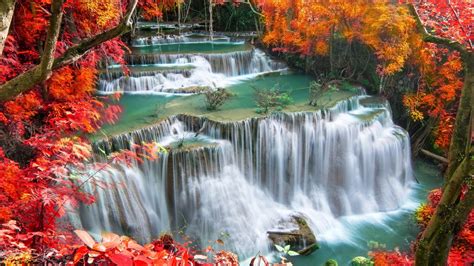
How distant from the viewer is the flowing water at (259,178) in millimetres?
8812

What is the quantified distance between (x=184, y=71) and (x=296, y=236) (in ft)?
27.4

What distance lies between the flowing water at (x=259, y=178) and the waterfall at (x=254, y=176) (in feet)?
0.09

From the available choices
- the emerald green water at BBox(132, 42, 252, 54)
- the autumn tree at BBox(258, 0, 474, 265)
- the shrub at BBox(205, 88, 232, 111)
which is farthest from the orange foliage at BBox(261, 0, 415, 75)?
the shrub at BBox(205, 88, 232, 111)

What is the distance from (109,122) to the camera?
10055 mm

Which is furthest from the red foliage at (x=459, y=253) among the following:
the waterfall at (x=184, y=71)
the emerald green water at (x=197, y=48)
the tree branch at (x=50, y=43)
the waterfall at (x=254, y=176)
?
the emerald green water at (x=197, y=48)

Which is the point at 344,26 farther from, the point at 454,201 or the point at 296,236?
the point at 454,201

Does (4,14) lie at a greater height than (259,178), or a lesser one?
greater

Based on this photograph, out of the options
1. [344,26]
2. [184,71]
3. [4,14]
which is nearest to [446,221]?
[4,14]

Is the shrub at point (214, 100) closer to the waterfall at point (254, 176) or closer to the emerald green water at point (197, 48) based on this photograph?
the waterfall at point (254, 176)

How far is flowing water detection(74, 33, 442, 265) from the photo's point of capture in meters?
8.81

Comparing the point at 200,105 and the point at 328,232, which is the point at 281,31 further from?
the point at 328,232

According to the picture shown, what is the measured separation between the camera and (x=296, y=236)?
888 centimetres

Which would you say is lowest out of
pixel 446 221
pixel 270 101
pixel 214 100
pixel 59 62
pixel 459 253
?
pixel 459 253

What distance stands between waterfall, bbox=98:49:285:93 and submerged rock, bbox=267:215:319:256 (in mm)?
6334
